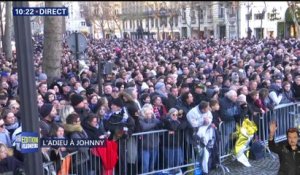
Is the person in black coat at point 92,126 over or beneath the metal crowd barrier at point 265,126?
over

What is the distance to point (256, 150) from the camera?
10.0 meters

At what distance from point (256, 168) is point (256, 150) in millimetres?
597

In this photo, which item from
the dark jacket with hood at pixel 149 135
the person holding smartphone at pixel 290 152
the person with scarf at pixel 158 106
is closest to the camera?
the person holding smartphone at pixel 290 152

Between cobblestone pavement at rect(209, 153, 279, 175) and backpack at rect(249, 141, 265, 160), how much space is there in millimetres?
108

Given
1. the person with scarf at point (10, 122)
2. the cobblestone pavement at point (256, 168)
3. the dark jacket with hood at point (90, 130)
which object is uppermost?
the person with scarf at point (10, 122)

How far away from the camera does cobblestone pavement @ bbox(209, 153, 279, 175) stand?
9.17m

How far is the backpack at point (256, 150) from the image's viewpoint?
9992 mm

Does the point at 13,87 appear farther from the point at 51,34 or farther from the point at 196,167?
the point at 196,167

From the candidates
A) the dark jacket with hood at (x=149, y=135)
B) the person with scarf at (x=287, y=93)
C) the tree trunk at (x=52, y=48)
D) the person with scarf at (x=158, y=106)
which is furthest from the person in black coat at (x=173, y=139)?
the tree trunk at (x=52, y=48)

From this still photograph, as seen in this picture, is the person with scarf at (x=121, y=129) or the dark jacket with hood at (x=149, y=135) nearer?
the person with scarf at (x=121, y=129)

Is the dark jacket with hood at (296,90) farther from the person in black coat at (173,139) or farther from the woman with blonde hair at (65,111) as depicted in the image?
the woman with blonde hair at (65,111)

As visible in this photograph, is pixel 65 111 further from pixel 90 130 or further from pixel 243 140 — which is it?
pixel 243 140

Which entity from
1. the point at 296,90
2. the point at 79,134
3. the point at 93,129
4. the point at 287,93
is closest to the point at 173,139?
the point at 93,129

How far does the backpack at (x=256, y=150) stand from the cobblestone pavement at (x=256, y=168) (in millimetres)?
108
